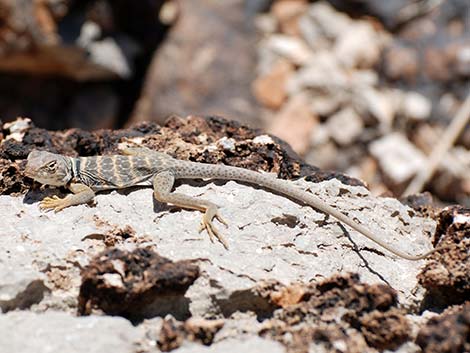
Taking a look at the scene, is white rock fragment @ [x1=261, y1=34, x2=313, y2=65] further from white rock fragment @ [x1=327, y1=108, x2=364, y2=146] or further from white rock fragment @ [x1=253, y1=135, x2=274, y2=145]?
white rock fragment @ [x1=253, y1=135, x2=274, y2=145]

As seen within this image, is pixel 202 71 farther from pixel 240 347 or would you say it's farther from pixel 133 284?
pixel 240 347

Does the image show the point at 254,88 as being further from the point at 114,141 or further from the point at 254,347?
the point at 254,347

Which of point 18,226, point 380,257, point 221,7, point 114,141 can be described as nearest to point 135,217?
point 18,226

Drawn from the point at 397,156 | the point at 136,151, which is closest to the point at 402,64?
the point at 397,156

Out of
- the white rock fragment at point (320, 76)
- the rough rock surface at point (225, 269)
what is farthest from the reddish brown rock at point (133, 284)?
the white rock fragment at point (320, 76)

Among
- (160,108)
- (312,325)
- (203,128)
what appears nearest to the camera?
(312,325)

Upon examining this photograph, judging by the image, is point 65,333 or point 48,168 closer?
point 65,333
